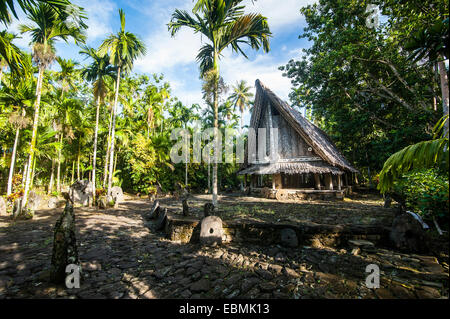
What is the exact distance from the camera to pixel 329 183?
11641 millimetres

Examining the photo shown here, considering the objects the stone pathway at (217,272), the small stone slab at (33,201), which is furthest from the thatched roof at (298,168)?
the small stone slab at (33,201)

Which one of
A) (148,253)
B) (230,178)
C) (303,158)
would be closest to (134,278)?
(148,253)

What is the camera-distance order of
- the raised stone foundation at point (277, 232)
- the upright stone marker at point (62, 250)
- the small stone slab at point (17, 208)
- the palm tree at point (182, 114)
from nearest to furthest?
the upright stone marker at point (62, 250) < the raised stone foundation at point (277, 232) < the small stone slab at point (17, 208) < the palm tree at point (182, 114)

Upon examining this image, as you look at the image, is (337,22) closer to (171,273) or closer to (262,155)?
(262,155)

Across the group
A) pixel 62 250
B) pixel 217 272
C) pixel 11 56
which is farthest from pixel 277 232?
pixel 11 56

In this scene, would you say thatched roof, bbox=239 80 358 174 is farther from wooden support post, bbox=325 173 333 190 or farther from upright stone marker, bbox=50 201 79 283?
upright stone marker, bbox=50 201 79 283

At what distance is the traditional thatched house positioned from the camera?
11.5 meters

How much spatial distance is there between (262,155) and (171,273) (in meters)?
11.6

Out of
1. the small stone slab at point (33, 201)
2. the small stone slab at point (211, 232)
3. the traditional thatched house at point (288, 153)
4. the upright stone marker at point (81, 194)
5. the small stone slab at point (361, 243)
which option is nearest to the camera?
the small stone slab at point (361, 243)

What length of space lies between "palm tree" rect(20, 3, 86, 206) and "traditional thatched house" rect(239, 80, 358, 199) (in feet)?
37.6

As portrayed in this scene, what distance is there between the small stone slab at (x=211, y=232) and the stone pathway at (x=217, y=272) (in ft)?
0.85

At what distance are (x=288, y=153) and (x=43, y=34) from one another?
14.5 meters

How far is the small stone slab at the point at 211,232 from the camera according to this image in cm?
491

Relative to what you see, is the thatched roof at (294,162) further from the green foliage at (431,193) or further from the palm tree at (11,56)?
the palm tree at (11,56)
